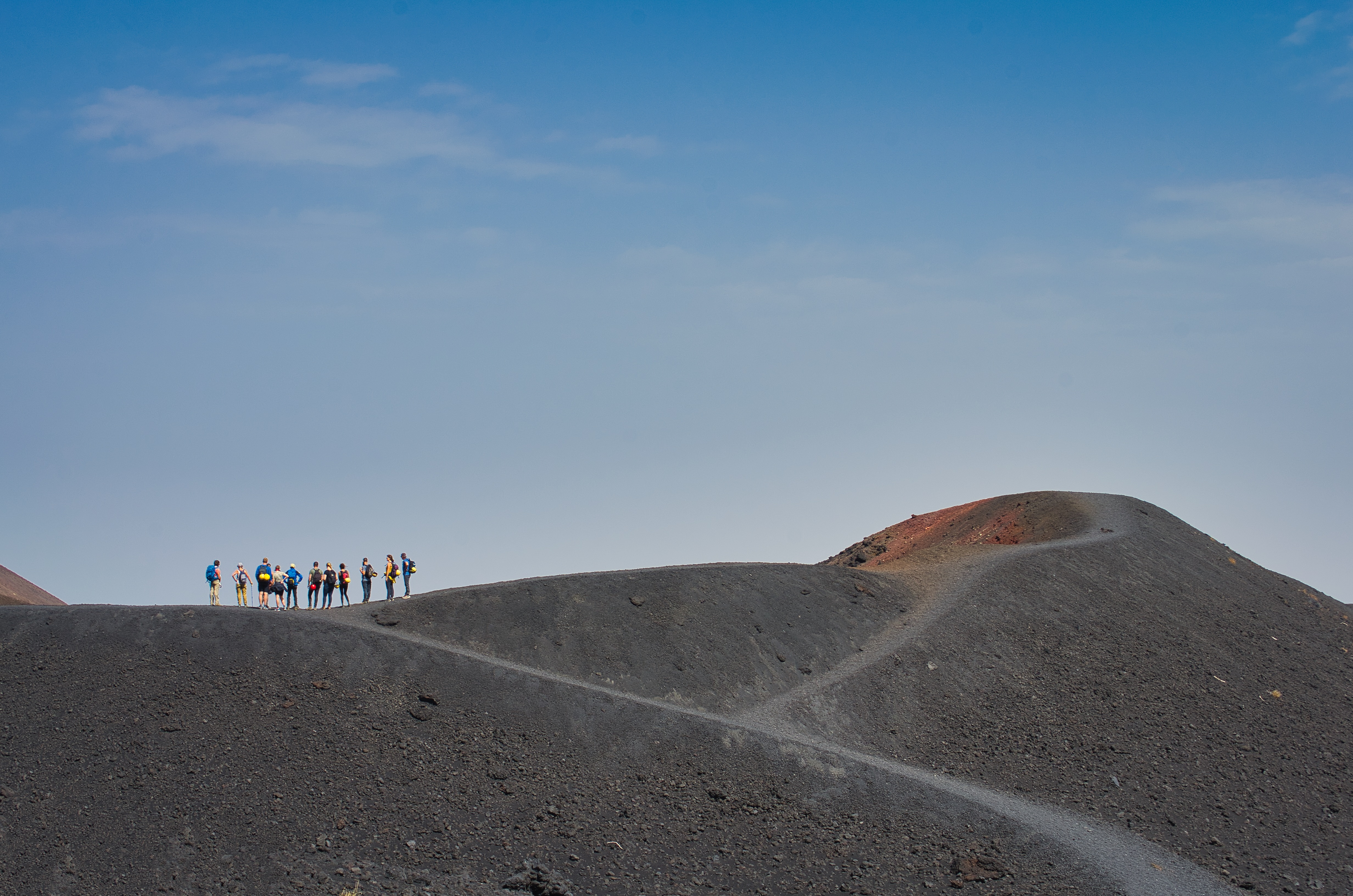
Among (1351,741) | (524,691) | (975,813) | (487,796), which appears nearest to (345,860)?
(487,796)

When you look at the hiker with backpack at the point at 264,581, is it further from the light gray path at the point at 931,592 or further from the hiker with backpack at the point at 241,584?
the light gray path at the point at 931,592

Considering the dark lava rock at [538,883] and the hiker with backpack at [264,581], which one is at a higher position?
the hiker with backpack at [264,581]

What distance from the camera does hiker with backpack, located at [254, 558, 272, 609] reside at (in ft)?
97.3

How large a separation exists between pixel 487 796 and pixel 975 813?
33.6 ft

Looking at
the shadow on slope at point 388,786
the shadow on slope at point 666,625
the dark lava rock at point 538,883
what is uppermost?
the shadow on slope at point 666,625

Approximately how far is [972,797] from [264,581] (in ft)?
68.3

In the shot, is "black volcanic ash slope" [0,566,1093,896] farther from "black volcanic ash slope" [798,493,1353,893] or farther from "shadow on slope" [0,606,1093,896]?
"black volcanic ash slope" [798,493,1353,893]

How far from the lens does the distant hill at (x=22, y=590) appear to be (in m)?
37.4

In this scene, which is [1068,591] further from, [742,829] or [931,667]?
[742,829]

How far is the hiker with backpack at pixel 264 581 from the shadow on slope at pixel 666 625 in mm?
3772

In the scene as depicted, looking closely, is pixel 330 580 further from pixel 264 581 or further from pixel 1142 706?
pixel 1142 706

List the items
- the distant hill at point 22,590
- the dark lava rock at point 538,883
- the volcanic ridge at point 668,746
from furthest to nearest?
the distant hill at point 22,590 → the volcanic ridge at point 668,746 → the dark lava rock at point 538,883

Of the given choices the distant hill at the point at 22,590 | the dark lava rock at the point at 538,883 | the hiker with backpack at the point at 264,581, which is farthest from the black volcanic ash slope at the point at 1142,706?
the distant hill at the point at 22,590

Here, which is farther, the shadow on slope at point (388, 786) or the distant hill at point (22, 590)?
the distant hill at point (22, 590)
